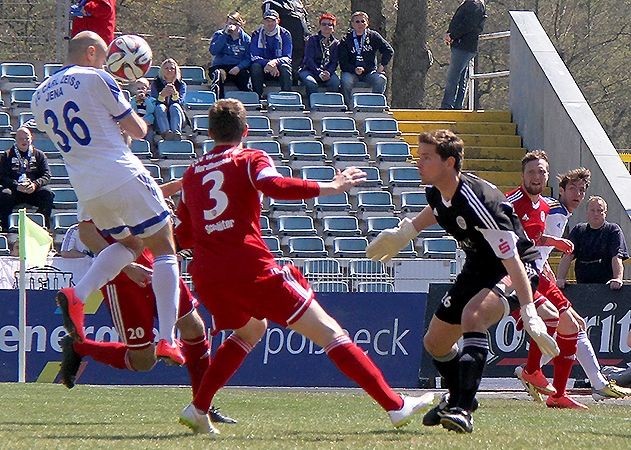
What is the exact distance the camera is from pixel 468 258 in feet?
27.3

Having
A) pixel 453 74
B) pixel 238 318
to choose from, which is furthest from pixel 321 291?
pixel 238 318

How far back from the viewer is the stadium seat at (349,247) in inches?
768

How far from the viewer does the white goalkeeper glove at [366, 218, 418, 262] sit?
8414 mm

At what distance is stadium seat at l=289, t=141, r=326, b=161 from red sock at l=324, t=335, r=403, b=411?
1379cm

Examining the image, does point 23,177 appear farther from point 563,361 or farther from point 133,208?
point 133,208

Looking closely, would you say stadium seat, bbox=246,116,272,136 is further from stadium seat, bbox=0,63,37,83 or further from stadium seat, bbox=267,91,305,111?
stadium seat, bbox=0,63,37,83

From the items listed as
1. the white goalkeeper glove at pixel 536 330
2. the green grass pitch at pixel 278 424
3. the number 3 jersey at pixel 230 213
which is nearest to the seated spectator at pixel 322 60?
the green grass pitch at pixel 278 424

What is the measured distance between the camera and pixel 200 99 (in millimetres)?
21891

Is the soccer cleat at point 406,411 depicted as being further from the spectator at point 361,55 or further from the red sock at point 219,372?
the spectator at point 361,55

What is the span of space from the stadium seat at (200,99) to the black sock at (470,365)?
1423 cm

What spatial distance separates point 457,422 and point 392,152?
14.3m

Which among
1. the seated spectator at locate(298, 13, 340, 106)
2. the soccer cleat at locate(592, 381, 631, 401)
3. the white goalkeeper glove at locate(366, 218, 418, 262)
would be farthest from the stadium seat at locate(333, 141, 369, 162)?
the white goalkeeper glove at locate(366, 218, 418, 262)

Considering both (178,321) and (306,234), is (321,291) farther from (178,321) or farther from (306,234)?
(178,321)

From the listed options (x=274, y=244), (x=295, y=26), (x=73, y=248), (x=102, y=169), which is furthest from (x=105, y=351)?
(x=295, y=26)
